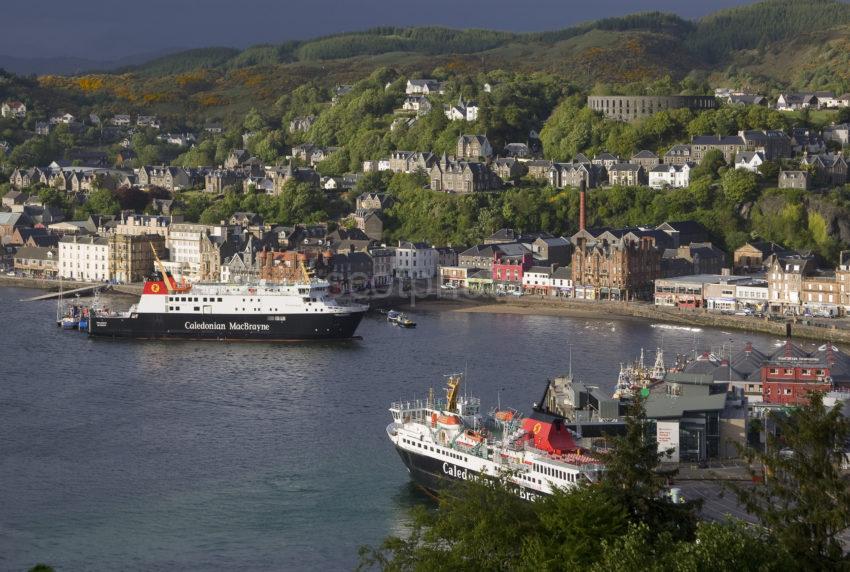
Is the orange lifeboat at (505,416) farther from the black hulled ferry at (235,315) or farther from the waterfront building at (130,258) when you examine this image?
the waterfront building at (130,258)

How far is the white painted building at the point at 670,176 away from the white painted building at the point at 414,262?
29.2ft

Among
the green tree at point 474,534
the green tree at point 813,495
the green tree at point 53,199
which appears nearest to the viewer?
the green tree at point 813,495

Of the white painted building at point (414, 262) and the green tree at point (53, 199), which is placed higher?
the green tree at point (53, 199)

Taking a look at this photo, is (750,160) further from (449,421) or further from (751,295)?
(449,421)

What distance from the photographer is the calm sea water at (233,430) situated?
1944cm

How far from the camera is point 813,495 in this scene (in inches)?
539

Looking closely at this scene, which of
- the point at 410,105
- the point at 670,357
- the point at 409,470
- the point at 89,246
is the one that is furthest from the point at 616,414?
the point at 410,105

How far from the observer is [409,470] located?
22.1 m

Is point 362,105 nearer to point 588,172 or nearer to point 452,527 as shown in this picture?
point 588,172

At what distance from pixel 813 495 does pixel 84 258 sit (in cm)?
3771

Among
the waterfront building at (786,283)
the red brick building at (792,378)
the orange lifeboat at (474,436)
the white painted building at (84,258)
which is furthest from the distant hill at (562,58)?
the orange lifeboat at (474,436)

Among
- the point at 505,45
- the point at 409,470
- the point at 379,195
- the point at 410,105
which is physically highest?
the point at 505,45

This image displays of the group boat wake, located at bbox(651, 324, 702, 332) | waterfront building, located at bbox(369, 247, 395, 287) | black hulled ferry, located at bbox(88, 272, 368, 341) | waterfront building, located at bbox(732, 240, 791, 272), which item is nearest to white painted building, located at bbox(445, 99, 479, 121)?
waterfront building, located at bbox(369, 247, 395, 287)

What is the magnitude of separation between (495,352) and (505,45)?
71.1 metres
